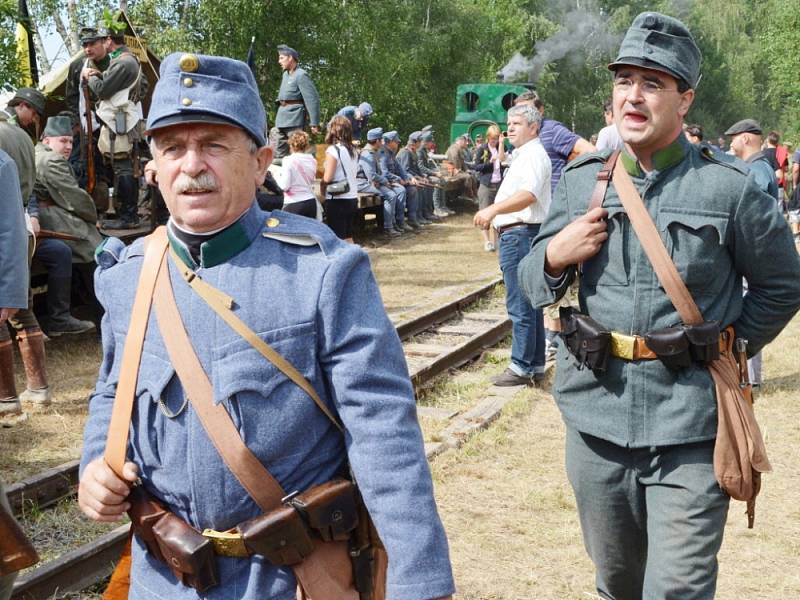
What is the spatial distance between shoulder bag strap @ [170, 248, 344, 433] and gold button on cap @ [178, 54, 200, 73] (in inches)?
18.0

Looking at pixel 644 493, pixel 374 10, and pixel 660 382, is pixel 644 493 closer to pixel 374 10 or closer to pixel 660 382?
pixel 660 382

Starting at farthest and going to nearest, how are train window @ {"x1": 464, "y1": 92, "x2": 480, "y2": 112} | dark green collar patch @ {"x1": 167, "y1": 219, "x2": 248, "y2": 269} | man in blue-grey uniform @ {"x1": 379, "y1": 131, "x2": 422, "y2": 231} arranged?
train window @ {"x1": 464, "y1": 92, "x2": 480, "y2": 112}, man in blue-grey uniform @ {"x1": 379, "y1": 131, "x2": 422, "y2": 231}, dark green collar patch @ {"x1": 167, "y1": 219, "x2": 248, "y2": 269}

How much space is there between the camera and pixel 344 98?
31.5 m

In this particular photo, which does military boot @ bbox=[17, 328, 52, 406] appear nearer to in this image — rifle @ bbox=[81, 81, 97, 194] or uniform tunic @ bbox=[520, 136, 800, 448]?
rifle @ bbox=[81, 81, 97, 194]

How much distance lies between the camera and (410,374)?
29.0ft

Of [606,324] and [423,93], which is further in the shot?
[423,93]

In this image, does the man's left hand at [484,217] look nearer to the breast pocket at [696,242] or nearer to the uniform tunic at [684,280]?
the uniform tunic at [684,280]

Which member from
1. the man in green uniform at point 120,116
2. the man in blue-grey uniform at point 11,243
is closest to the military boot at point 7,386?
the man in blue-grey uniform at point 11,243

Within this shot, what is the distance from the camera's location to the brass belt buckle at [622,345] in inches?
137

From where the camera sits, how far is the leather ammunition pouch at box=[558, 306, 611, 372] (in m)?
3.49

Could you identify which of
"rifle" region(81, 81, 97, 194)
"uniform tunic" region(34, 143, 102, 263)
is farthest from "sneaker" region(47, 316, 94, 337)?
"rifle" region(81, 81, 97, 194)

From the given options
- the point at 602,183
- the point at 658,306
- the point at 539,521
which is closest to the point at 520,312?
the point at 539,521

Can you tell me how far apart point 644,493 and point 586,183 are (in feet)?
3.54

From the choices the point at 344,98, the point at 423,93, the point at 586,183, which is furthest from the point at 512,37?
the point at 586,183
